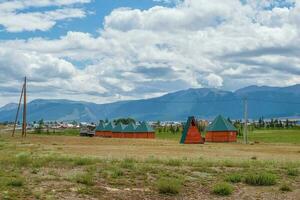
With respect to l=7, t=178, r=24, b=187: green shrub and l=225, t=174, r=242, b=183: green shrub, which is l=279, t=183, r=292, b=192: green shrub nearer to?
l=225, t=174, r=242, b=183: green shrub

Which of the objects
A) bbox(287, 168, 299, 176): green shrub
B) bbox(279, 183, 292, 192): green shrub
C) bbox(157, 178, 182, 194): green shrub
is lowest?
bbox(279, 183, 292, 192): green shrub

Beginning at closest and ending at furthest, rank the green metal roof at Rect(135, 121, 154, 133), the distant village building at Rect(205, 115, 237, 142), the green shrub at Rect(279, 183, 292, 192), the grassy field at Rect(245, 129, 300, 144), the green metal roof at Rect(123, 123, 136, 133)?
the green shrub at Rect(279, 183, 292, 192) < the grassy field at Rect(245, 129, 300, 144) < the distant village building at Rect(205, 115, 237, 142) < the green metal roof at Rect(135, 121, 154, 133) < the green metal roof at Rect(123, 123, 136, 133)

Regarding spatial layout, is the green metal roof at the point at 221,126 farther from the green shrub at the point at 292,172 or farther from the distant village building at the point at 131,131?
the green shrub at the point at 292,172

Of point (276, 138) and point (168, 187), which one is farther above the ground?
point (276, 138)

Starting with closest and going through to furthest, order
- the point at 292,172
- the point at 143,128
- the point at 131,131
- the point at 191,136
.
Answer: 1. the point at 292,172
2. the point at 191,136
3. the point at 143,128
4. the point at 131,131

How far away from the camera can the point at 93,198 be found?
680 inches

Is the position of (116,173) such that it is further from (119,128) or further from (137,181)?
(119,128)

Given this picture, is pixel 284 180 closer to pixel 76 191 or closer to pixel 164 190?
pixel 164 190

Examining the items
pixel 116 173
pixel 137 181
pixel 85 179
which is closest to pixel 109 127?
pixel 116 173

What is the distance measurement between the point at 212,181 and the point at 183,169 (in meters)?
2.43

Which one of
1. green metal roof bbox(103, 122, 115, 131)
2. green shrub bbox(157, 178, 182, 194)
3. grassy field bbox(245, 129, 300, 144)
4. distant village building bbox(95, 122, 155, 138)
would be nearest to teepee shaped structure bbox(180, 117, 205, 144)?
grassy field bbox(245, 129, 300, 144)

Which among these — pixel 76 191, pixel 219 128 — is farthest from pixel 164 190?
pixel 219 128

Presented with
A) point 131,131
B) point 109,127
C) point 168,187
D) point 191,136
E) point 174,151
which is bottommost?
point 168,187

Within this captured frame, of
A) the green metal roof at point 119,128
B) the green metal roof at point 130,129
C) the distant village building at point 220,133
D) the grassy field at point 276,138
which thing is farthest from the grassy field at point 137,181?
the green metal roof at point 119,128
